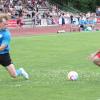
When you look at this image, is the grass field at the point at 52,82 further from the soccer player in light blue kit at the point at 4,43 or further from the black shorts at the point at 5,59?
the black shorts at the point at 5,59

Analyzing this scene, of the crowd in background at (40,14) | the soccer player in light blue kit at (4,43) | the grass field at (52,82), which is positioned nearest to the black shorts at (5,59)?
the soccer player in light blue kit at (4,43)

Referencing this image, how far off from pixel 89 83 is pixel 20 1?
42.6 metres

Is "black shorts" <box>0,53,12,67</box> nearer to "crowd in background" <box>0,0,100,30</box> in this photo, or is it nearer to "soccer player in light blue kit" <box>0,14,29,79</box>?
"soccer player in light blue kit" <box>0,14,29,79</box>

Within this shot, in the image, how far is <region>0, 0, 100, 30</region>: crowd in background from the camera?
49.3 m

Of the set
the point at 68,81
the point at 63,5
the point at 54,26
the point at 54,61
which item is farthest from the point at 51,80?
the point at 63,5

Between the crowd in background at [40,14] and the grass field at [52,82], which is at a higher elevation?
the grass field at [52,82]

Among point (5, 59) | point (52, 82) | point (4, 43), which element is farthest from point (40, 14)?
point (4, 43)

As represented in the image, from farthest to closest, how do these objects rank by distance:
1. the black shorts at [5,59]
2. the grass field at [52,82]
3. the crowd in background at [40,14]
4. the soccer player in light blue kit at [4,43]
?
the crowd in background at [40,14]
the black shorts at [5,59]
the soccer player in light blue kit at [4,43]
the grass field at [52,82]

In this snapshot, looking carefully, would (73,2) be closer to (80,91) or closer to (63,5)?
(63,5)

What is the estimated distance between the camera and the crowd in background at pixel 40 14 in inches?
1940

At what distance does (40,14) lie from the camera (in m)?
51.5

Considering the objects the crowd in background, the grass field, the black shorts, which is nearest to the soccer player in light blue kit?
the black shorts

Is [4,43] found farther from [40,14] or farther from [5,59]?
[40,14]

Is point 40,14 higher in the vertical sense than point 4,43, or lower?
lower
